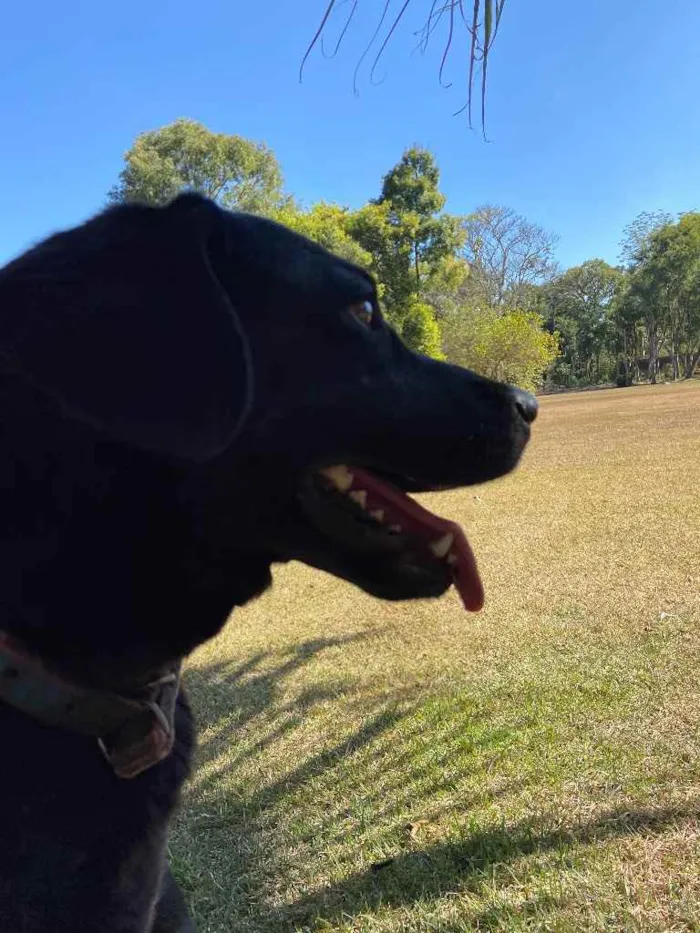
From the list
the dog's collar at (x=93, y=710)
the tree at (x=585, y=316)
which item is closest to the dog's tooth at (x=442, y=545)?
the dog's collar at (x=93, y=710)

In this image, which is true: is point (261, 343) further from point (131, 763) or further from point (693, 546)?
point (693, 546)

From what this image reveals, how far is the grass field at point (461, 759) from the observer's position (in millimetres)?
2100

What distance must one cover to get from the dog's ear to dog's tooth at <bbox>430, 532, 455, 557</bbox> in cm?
65

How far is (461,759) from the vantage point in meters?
2.87

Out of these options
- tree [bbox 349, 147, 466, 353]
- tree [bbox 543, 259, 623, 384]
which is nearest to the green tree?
tree [bbox 543, 259, 623, 384]

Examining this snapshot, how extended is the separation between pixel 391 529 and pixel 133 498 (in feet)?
2.08

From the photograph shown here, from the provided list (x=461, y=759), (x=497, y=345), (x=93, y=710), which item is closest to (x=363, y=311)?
(x=93, y=710)

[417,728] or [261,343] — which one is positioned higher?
[261,343]

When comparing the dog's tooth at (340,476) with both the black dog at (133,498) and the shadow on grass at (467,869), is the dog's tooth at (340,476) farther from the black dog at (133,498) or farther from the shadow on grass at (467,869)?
the shadow on grass at (467,869)

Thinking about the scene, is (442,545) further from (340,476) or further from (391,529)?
(340,476)

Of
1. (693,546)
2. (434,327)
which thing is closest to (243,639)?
(693,546)

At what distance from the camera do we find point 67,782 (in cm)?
131

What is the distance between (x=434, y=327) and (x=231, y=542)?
26858 millimetres

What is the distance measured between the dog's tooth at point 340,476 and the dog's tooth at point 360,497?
2cm
